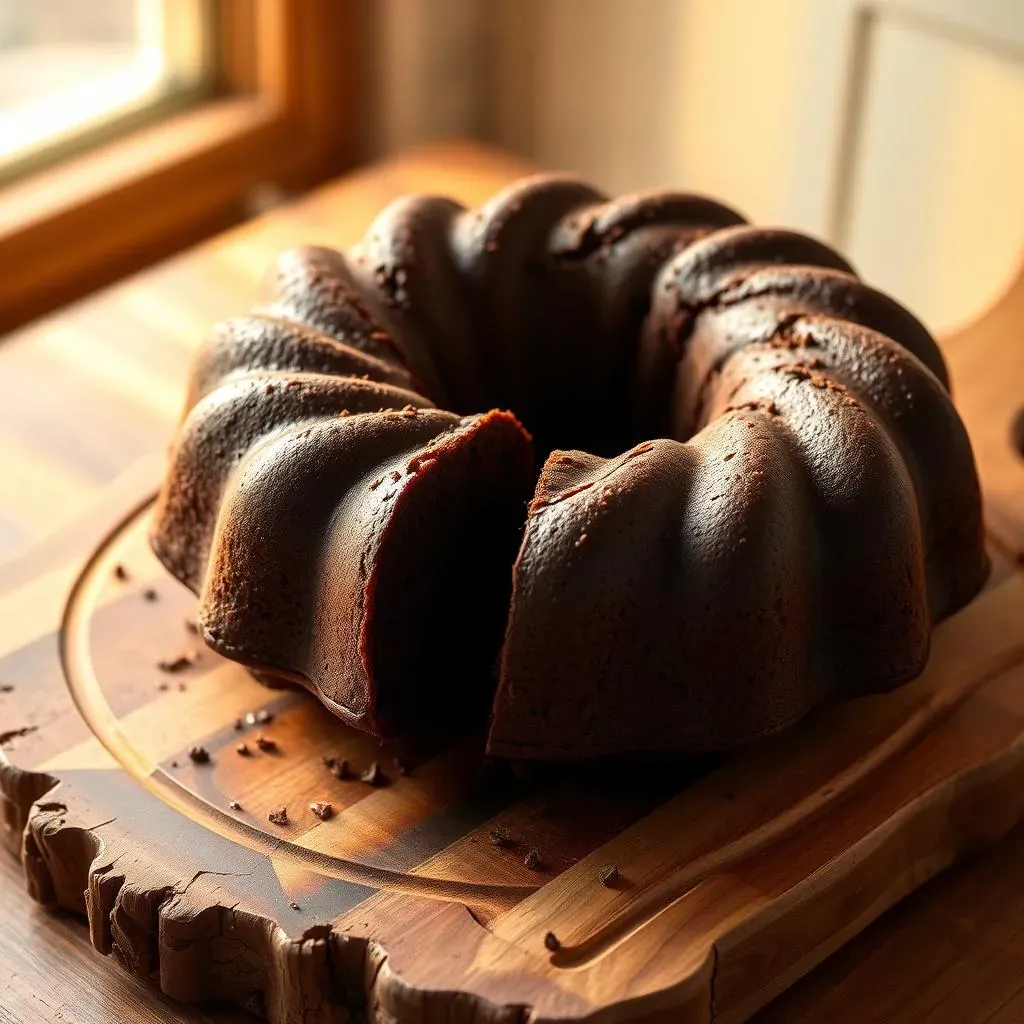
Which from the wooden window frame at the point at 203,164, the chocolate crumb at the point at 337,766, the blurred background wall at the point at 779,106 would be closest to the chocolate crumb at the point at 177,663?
the chocolate crumb at the point at 337,766

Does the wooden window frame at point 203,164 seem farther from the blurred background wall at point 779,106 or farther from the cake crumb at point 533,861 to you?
the cake crumb at point 533,861

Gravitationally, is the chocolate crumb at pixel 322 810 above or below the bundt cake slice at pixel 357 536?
below

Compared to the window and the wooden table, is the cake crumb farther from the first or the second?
the window

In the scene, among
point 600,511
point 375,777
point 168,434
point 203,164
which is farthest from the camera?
point 203,164

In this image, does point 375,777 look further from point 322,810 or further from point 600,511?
point 600,511

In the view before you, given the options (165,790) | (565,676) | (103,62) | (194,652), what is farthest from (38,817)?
(103,62)

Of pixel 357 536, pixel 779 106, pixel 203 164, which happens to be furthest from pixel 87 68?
pixel 357 536
